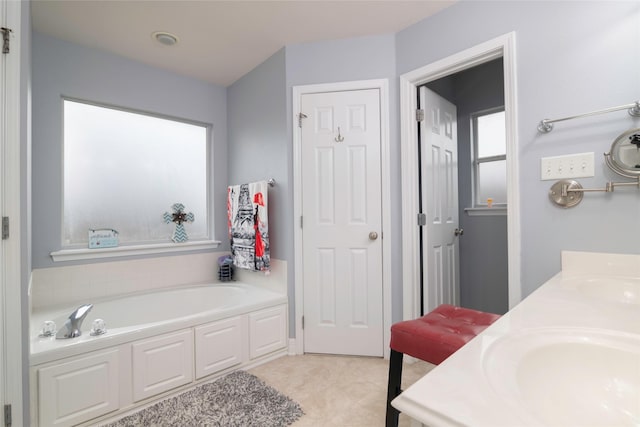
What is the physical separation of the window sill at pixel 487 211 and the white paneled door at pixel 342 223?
41.1 inches

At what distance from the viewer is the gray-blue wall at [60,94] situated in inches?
88.6

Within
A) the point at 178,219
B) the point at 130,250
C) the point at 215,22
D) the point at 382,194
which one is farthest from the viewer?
the point at 178,219

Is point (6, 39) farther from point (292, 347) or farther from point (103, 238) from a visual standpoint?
point (292, 347)

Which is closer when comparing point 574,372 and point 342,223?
point 574,372

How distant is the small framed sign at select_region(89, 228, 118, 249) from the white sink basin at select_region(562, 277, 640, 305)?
2.93m

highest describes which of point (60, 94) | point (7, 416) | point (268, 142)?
point (60, 94)

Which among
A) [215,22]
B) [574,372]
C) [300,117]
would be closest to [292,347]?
[300,117]

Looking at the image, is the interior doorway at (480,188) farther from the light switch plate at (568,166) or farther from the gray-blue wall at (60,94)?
the gray-blue wall at (60,94)

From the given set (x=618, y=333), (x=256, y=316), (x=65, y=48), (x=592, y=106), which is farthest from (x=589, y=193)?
(x=65, y=48)

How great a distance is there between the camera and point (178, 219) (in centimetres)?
295

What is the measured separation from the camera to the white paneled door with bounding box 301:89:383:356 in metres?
2.34

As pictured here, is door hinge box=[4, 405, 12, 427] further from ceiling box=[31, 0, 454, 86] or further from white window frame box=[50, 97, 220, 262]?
ceiling box=[31, 0, 454, 86]

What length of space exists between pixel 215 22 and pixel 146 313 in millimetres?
2283

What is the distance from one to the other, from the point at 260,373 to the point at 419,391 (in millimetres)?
1980
